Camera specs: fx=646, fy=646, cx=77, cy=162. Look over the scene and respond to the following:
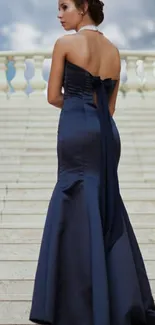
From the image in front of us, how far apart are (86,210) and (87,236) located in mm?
115

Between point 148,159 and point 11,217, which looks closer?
point 11,217

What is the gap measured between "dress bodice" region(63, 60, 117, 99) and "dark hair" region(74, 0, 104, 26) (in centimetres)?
26

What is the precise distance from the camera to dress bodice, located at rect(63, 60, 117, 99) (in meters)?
2.93

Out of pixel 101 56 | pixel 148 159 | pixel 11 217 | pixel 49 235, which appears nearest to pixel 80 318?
pixel 49 235

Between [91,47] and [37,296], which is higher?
[91,47]

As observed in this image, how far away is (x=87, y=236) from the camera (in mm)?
2789

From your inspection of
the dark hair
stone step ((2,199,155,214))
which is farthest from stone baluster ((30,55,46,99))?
the dark hair

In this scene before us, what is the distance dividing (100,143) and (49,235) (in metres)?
0.47

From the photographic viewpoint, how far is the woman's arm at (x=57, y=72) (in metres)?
2.91

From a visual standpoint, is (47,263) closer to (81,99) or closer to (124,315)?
(124,315)

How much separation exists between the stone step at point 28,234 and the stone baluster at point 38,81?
448 cm

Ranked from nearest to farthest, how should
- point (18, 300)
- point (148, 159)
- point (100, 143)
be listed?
point (100, 143), point (18, 300), point (148, 159)

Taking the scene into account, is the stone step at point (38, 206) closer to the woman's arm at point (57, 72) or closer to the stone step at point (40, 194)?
the stone step at point (40, 194)

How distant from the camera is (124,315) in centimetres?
271
